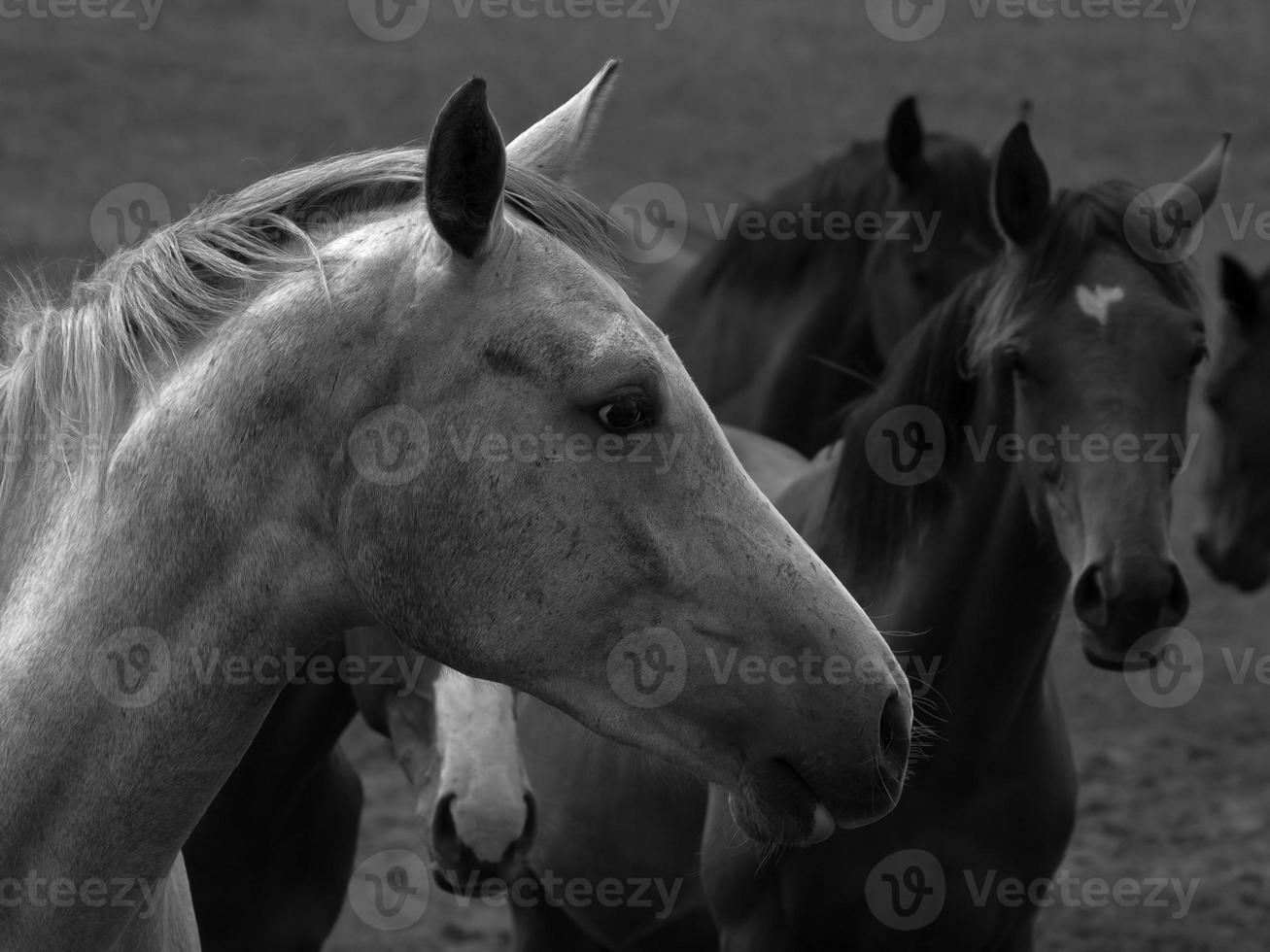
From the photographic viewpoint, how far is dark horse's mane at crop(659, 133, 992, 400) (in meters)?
5.11

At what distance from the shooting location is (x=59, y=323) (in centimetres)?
200

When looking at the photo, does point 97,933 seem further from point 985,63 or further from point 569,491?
point 985,63

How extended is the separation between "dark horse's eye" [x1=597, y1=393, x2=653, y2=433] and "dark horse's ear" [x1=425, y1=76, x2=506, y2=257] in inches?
9.7

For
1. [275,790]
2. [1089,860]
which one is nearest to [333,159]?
[275,790]

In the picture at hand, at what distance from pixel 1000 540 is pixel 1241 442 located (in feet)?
12.8

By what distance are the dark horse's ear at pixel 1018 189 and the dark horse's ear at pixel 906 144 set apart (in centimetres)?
164

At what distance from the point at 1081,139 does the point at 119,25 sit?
9.90 metres

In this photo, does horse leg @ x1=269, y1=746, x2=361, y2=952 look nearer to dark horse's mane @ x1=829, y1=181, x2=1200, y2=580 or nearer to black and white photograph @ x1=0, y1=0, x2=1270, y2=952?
black and white photograph @ x1=0, y1=0, x2=1270, y2=952

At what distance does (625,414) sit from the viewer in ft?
5.95

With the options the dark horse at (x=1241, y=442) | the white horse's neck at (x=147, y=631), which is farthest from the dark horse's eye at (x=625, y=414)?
the dark horse at (x=1241, y=442)

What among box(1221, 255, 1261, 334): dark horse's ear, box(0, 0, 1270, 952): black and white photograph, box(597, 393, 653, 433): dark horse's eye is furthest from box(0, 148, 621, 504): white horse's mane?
box(1221, 255, 1261, 334): dark horse's ear

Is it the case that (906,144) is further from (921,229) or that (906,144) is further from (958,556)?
(958,556)

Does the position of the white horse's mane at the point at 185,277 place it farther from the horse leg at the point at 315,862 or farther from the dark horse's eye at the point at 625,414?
the horse leg at the point at 315,862

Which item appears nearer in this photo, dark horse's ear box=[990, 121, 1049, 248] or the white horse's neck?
the white horse's neck
